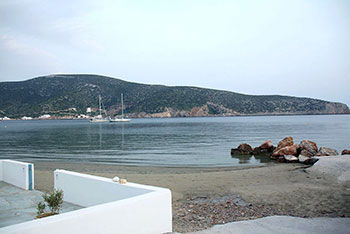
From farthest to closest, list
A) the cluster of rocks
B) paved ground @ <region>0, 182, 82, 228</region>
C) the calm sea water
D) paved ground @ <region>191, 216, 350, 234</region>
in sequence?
the calm sea water
the cluster of rocks
paved ground @ <region>0, 182, 82, 228</region>
paved ground @ <region>191, 216, 350, 234</region>

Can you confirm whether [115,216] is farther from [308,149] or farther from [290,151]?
[290,151]

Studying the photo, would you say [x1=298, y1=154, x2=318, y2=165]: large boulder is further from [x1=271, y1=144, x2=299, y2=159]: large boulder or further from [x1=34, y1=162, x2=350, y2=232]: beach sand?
[x1=34, y1=162, x2=350, y2=232]: beach sand

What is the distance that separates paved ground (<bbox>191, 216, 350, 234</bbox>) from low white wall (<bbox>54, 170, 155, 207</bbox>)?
5.18ft

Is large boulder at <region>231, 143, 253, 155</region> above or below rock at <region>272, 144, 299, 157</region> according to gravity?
below

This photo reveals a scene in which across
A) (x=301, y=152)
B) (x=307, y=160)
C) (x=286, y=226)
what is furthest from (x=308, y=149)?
(x=286, y=226)

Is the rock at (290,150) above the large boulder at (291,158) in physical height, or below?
above

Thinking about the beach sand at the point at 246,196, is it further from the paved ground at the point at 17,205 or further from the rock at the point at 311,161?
the rock at the point at 311,161

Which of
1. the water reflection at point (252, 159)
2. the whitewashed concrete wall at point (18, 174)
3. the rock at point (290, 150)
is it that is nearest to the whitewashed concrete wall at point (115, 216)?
the whitewashed concrete wall at point (18, 174)

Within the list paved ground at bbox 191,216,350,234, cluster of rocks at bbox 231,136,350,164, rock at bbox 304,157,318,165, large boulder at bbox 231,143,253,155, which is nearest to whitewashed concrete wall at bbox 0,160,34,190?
paved ground at bbox 191,216,350,234

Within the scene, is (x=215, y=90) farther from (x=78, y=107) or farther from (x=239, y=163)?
(x=239, y=163)

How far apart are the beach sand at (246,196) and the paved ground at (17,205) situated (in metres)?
1.86

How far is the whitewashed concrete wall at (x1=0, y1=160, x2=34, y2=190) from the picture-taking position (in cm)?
845

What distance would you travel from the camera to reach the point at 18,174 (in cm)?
882

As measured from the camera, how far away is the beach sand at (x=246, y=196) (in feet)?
24.2
